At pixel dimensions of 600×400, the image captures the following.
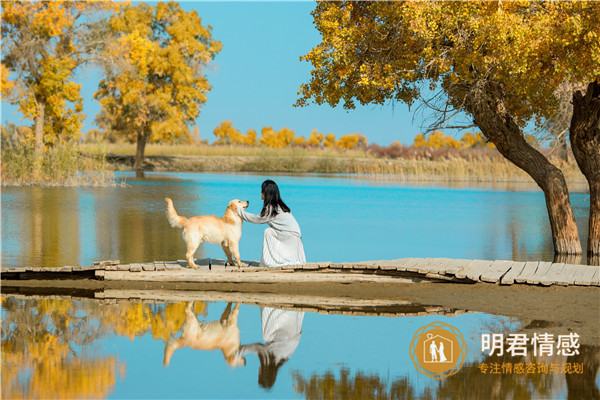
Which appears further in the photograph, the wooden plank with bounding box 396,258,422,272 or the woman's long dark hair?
the woman's long dark hair

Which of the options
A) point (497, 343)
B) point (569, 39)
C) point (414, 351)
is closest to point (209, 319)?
point (414, 351)

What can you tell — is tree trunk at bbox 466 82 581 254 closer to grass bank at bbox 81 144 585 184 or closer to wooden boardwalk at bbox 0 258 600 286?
wooden boardwalk at bbox 0 258 600 286

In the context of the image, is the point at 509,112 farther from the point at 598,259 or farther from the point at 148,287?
the point at 148,287

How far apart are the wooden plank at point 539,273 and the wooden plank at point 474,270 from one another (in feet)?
2.18

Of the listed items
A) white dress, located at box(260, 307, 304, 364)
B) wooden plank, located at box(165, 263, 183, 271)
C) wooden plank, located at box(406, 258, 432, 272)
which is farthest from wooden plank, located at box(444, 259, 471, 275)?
wooden plank, located at box(165, 263, 183, 271)

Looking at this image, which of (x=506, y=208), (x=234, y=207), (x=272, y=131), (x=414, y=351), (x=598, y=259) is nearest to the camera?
(x=414, y=351)

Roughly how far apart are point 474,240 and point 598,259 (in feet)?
14.7

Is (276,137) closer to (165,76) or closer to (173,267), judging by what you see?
(165,76)

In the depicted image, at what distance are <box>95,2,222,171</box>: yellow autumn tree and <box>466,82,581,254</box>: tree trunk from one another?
2716 cm

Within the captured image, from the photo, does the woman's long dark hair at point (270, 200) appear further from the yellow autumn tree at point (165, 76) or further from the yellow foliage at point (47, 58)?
the yellow autumn tree at point (165, 76)

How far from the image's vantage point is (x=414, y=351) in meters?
7.86

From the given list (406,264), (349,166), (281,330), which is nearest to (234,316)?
(281,330)

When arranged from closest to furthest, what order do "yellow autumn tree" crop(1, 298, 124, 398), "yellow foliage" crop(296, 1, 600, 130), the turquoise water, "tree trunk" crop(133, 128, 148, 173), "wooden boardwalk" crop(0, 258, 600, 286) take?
1. "yellow autumn tree" crop(1, 298, 124, 398)
2. "wooden boardwalk" crop(0, 258, 600, 286)
3. "yellow foliage" crop(296, 1, 600, 130)
4. the turquoise water
5. "tree trunk" crop(133, 128, 148, 173)

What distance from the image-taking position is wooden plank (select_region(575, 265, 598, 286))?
33.7ft
